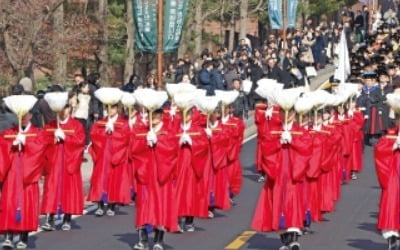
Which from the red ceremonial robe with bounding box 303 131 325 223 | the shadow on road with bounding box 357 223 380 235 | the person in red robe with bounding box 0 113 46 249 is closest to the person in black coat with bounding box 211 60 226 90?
the shadow on road with bounding box 357 223 380 235

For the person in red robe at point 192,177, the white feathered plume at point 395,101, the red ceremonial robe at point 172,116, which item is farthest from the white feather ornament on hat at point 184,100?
the white feathered plume at point 395,101

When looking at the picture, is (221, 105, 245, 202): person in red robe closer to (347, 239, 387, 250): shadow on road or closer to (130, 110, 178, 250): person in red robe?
(347, 239, 387, 250): shadow on road

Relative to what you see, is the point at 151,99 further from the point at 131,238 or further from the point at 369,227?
the point at 369,227

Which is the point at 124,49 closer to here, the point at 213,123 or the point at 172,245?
the point at 213,123

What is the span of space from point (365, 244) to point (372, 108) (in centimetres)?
1652

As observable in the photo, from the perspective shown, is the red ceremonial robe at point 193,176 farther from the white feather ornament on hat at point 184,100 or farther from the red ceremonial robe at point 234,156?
the red ceremonial robe at point 234,156

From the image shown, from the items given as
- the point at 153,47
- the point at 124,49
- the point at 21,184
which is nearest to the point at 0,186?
the point at 21,184

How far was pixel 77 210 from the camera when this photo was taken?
18.7 metres

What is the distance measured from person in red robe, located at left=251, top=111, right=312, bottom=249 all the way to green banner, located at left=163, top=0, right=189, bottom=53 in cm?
1533

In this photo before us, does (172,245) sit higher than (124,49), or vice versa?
(124,49)

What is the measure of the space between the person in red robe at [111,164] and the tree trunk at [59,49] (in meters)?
10.1

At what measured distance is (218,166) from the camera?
20391 mm

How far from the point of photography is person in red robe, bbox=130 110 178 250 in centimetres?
1619

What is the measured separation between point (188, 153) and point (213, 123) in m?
1.98
